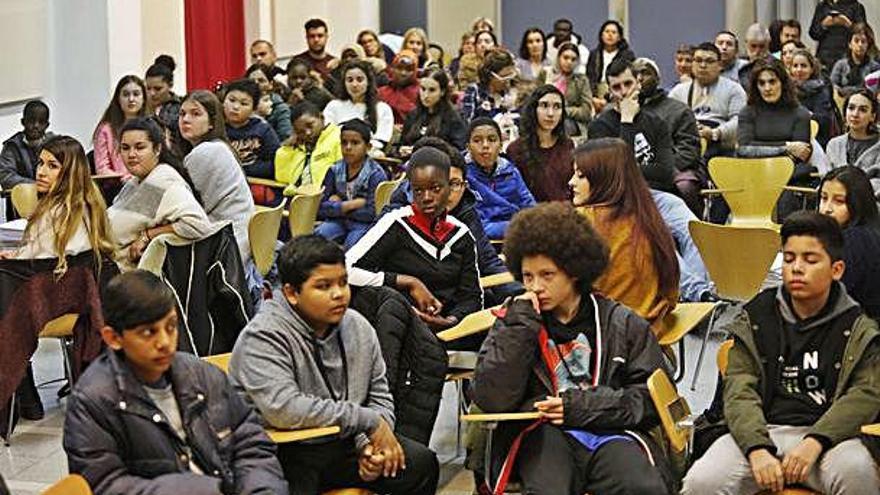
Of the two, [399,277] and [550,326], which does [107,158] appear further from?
[550,326]

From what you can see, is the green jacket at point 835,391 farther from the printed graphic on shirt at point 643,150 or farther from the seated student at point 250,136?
the seated student at point 250,136

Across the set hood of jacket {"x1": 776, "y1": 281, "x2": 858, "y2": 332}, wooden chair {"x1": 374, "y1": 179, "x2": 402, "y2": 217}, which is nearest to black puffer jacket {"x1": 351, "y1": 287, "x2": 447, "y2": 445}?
hood of jacket {"x1": 776, "y1": 281, "x2": 858, "y2": 332}

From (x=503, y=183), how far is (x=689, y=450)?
334cm

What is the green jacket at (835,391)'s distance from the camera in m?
4.41

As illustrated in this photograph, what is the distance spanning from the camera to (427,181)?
5.81 meters

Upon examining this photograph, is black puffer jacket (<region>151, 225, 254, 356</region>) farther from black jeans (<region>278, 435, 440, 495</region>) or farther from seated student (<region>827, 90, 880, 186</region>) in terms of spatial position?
seated student (<region>827, 90, 880, 186</region>)

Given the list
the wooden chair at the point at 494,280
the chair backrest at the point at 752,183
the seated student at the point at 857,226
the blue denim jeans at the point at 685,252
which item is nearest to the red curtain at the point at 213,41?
the chair backrest at the point at 752,183

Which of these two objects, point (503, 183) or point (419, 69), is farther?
point (419, 69)

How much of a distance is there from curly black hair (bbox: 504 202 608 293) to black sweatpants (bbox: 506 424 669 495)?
456 millimetres

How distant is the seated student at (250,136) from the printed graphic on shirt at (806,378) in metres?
5.49

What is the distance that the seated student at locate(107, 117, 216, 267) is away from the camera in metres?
6.59

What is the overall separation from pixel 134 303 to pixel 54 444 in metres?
2.70

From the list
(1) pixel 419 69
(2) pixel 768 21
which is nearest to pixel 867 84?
(1) pixel 419 69

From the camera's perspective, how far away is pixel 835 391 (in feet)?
14.9
